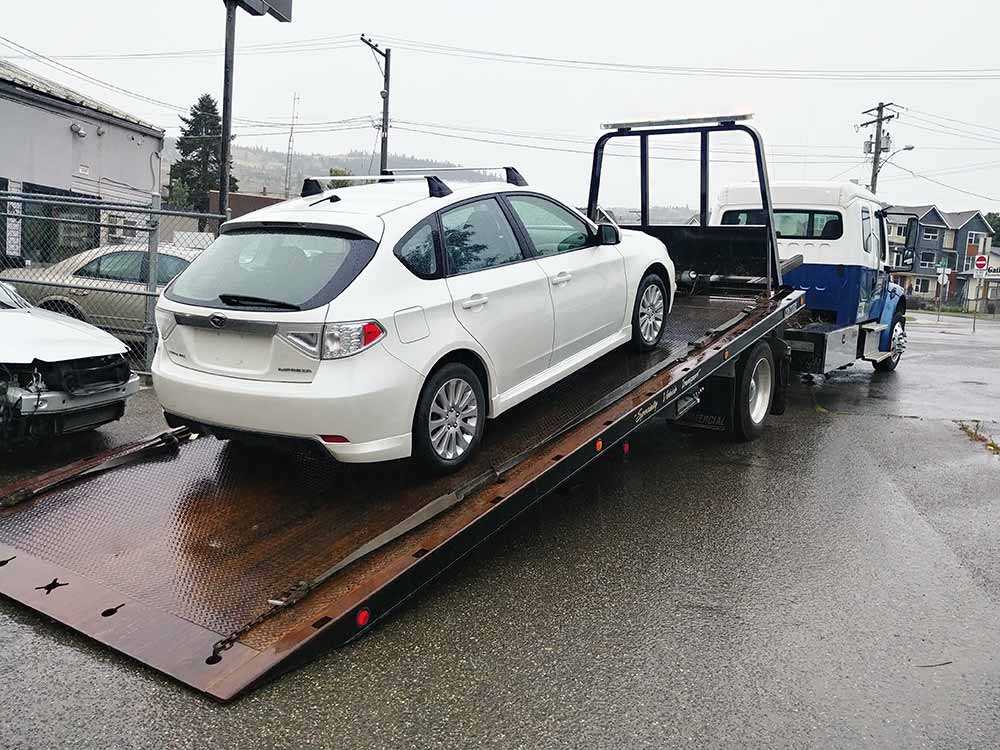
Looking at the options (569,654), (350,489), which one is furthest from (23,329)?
(569,654)

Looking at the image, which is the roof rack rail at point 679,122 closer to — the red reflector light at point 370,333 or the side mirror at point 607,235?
the side mirror at point 607,235

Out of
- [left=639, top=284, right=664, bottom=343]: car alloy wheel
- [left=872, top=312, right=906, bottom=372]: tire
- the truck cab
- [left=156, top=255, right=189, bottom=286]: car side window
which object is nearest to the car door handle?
[left=639, top=284, right=664, bottom=343]: car alloy wheel

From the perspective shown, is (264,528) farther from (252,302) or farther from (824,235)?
(824,235)

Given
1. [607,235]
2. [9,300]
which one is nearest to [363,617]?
[607,235]

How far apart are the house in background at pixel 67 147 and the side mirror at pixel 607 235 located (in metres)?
12.0

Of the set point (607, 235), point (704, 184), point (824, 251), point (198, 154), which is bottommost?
point (607, 235)

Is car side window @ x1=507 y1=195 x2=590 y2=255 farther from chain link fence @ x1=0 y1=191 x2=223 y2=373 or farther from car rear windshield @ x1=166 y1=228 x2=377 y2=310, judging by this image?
chain link fence @ x1=0 y1=191 x2=223 y2=373

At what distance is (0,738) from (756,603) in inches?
136

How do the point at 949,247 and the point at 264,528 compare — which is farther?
the point at 949,247

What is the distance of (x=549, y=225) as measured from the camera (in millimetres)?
5777

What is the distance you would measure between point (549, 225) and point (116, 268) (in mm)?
6382

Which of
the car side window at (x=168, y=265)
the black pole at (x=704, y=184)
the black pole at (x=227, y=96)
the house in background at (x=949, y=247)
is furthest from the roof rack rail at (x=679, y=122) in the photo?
the house in background at (x=949, y=247)

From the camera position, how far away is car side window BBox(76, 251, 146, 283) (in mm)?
9852

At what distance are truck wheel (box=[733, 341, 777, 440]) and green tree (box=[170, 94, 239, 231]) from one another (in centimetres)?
6592
